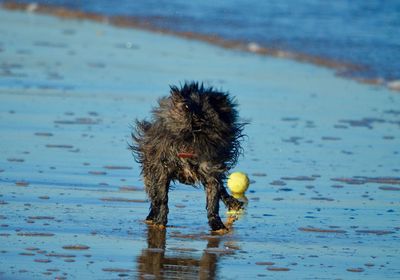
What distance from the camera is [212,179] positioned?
26.1 feet

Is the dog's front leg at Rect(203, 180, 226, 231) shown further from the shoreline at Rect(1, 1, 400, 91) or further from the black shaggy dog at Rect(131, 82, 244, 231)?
the shoreline at Rect(1, 1, 400, 91)

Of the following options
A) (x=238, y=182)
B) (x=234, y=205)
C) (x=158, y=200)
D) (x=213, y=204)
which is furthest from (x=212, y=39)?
(x=213, y=204)

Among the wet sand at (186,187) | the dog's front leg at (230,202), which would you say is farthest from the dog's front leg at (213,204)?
the dog's front leg at (230,202)

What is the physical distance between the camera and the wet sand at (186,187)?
22.9 ft

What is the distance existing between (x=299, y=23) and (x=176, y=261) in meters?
16.4

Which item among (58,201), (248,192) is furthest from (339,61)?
(58,201)

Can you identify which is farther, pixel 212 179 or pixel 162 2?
pixel 162 2

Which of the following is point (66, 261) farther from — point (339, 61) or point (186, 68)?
point (339, 61)

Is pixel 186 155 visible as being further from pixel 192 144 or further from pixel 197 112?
pixel 197 112

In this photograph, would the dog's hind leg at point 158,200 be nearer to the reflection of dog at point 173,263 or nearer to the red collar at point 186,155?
the red collar at point 186,155

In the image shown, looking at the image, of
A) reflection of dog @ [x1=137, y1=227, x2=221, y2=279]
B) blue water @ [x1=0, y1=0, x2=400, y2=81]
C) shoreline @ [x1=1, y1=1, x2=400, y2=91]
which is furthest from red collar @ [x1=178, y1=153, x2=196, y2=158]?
blue water @ [x1=0, y1=0, x2=400, y2=81]

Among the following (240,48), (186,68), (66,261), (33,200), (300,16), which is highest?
(300,16)

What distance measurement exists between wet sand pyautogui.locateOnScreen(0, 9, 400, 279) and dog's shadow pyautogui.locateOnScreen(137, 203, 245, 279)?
1cm

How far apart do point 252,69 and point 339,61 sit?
188 centimetres
